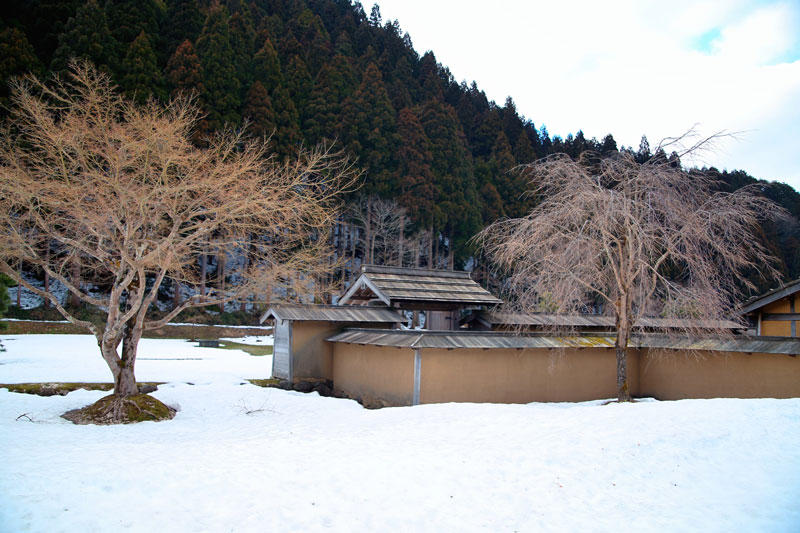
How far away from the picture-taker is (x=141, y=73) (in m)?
26.1

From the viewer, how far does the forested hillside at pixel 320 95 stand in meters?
26.7

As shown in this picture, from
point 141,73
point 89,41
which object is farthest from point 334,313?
point 89,41

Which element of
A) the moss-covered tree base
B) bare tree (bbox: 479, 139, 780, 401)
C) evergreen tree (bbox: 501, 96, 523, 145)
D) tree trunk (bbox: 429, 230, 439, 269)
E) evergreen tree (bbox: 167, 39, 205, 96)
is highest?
evergreen tree (bbox: 501, 96, 523, 145)

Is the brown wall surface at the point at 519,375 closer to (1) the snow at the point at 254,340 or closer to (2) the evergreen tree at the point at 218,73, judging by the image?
(1) the snow at the point at 254,340

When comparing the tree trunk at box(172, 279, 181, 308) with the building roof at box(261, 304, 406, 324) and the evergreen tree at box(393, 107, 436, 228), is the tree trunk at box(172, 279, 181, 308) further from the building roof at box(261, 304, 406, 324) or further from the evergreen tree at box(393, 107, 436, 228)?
the evergreen tree at box(393, 107, 436, 228)

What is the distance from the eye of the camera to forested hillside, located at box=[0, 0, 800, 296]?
2666 centimetres

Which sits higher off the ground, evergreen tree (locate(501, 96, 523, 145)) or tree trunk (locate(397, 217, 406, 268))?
evergreen tree (locate(501, 96, 523, 145))

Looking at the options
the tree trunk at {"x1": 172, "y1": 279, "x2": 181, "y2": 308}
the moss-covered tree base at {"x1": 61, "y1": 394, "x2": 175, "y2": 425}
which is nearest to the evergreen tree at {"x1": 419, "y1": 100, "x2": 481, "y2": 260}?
the tree trunk at {"x1": 172, "y1": 279, "x2": 181, "y2": 308}

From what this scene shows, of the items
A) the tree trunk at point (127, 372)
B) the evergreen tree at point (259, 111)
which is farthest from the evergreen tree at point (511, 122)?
the tree trunk at point (127, 372)

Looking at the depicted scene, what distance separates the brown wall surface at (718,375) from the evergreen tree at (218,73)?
23.7 metres

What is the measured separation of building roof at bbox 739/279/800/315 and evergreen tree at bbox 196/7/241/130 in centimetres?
2490

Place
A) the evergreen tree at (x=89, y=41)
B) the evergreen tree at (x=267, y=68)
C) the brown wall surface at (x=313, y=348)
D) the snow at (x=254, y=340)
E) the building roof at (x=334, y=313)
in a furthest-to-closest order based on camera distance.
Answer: the evergreen tree at (x=267, y=68) < the snow at (x=254, y=340) < the evergreen tree at (x=89, y=41) < the brown wall surface at (x=313, y=348) < the building roof at (x=334, y=313)

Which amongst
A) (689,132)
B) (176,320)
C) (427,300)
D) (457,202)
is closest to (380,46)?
(457,202)

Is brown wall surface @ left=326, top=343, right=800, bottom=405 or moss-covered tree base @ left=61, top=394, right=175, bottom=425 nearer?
moss-covered tree base @ left=61, top=394, right=175, bottom=425
